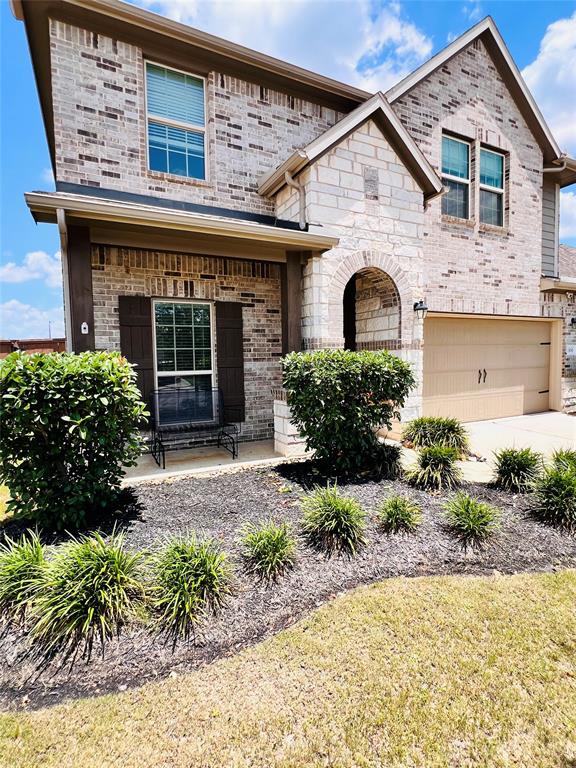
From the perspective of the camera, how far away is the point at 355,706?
2113mm

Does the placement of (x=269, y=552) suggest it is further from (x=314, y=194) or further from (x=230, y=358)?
(x=314, y=194)

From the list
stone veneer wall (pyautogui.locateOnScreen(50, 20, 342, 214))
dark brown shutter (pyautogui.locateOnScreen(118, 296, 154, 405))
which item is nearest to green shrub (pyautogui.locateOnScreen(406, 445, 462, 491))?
dark brown shutter (pyautogui.locateOnScreen(118, 296, 154, 405))

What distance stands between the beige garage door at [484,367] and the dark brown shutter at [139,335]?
5.86 meters

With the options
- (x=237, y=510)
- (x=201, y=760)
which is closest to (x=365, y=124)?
(x=237, y=510)

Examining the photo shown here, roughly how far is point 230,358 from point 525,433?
21.1 feet

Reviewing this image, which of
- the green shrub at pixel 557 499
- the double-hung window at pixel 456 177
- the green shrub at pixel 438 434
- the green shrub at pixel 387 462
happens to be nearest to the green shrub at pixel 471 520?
the green shrub at pixel 557 499

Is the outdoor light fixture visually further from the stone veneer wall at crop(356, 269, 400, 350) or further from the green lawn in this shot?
the green lawn

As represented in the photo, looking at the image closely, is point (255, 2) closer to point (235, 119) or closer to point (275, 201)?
point (235, 119)

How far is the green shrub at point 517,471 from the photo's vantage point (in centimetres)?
494

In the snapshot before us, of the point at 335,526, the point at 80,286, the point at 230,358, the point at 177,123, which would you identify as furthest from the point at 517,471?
the point at 177,123

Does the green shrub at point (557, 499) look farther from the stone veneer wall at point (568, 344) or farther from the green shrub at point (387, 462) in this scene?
the stone veneer wall at point (568, 344)

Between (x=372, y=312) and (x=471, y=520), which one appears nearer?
(x=471, y=520)

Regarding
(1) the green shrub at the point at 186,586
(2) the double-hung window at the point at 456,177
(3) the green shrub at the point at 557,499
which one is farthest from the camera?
(2) the double-hung window at the point at 456,177

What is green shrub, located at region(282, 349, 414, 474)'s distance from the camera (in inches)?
209
